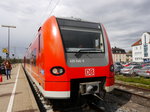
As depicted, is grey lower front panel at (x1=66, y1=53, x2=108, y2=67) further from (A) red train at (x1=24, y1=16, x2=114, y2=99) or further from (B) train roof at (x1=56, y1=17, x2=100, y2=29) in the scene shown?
(B) train roof at (x1=56, y1=17, x2=100, y2=29)

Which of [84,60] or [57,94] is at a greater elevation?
[84,60]

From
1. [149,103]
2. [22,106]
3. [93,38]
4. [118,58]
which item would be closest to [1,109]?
[22,106]

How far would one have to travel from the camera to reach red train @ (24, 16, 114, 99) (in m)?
3.58

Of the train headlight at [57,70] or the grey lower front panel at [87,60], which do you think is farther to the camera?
the grey lower front panel at [87,60]

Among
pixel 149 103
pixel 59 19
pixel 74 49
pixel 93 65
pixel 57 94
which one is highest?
pixel 59 19

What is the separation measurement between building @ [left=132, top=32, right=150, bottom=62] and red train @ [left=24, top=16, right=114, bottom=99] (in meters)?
60.3

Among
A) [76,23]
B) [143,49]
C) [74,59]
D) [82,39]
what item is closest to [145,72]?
[82,39]

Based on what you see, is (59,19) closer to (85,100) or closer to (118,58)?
(85,100)

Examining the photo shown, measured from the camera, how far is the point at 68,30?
4098mm

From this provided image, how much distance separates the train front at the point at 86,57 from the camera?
3.79 metres

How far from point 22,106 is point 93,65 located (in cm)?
280

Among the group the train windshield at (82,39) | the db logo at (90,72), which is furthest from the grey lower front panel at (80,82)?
the train windshield at (82,39)

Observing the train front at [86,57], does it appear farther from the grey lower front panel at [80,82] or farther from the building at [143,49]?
the building at [143,49]

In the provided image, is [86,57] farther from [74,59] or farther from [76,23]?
[76,23]
